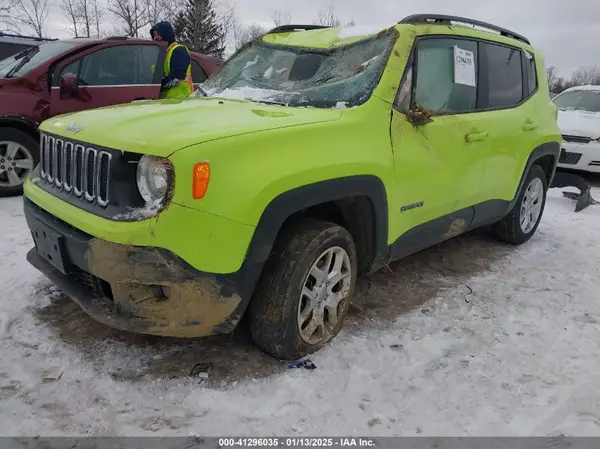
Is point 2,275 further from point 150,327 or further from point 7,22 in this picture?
point 7,22

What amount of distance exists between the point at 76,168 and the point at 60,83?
3.88m

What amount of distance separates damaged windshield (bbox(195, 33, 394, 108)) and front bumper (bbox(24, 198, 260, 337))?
4.06ft

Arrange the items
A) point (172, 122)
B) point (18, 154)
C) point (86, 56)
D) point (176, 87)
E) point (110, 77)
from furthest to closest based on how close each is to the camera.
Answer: point (110, 77)
point (86, 56)
point (18, 154)
point (176, 87)
point (172, 122)

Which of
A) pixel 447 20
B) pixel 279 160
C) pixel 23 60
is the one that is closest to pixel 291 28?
pixel 447 20

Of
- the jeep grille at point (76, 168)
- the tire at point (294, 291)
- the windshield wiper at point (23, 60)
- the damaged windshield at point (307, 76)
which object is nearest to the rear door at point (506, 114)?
the damaged windshield at point (307, 76)

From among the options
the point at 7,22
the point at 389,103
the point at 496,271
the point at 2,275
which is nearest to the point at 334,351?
the point at 389,103

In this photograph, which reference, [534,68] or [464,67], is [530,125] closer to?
[534,68]

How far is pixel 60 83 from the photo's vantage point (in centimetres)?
595

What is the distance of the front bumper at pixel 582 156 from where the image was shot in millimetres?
8602

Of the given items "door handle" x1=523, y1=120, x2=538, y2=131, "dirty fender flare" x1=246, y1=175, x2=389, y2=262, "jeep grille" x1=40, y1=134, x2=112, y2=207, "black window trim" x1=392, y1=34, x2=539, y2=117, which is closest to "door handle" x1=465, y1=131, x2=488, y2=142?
"black window trim" x1=392, y1=34, x2=539, y2=117

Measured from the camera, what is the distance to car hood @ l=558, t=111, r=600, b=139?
8.69m

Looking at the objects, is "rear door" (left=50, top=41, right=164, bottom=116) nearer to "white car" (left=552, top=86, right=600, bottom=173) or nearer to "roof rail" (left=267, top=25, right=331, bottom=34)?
"roof rail" (left=267, top=25, right=331, bottom=34)

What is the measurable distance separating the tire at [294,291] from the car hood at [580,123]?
7.43 meters

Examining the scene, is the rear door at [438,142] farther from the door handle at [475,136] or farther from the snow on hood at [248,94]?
the snow on hood at [248,94]
